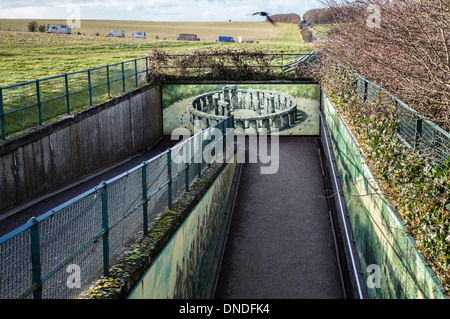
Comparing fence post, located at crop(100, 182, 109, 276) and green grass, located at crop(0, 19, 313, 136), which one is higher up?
green grass, located at crop(0, 19, 313, 136)

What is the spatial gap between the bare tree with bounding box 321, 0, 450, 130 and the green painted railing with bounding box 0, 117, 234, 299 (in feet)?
14.6

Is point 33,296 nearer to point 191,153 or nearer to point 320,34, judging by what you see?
point 191,153

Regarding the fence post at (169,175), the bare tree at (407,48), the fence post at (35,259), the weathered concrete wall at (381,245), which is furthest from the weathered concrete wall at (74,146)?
the bare tree at (407,48)

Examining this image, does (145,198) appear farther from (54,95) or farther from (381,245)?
(54,95)

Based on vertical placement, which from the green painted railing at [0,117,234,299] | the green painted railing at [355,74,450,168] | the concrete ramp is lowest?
the concrete ramp

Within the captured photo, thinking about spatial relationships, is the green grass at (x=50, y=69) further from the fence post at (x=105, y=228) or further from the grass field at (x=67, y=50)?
the fence post at (x=105, y=228)

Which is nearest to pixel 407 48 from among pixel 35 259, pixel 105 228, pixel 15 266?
pixel 105 228

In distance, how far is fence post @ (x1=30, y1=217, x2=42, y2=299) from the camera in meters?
4.27

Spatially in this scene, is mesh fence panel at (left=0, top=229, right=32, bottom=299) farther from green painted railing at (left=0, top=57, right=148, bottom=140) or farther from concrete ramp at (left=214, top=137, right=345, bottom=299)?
green painted railing at (left=0, top=57, right=148, bottom=140)

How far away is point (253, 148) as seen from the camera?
71.8 ft

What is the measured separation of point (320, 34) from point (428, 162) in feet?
42.8

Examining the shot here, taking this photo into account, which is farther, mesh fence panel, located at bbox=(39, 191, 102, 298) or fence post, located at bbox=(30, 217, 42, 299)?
mesh fence panel, located at bbox=(39, 191, 102, 298)

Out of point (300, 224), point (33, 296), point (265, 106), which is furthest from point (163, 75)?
point (33, 296)

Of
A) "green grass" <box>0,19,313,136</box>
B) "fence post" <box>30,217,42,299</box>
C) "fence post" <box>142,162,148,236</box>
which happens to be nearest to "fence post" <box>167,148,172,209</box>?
"fence post" <box>142,162,148,236</box>
